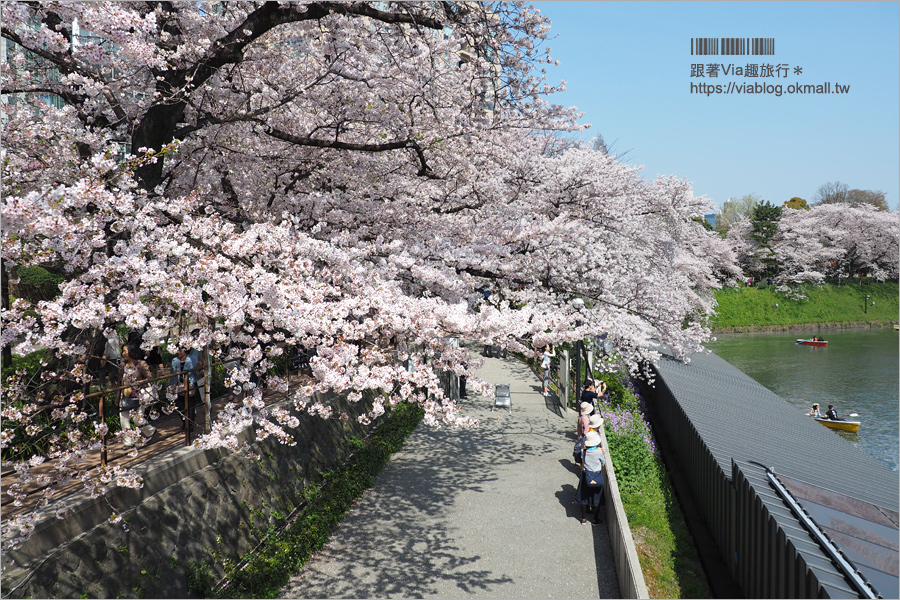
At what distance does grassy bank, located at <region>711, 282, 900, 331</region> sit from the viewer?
46344 mm

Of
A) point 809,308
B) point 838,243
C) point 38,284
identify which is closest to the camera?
point 38,284

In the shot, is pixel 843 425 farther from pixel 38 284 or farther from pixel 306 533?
pixel 38 284

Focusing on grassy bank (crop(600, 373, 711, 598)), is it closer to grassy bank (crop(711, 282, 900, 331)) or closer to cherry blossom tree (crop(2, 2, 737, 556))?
cherry blossom tree (crop(2, 2, 737, 556))

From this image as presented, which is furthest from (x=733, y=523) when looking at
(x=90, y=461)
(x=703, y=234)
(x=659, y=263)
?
(x=703, y=234)

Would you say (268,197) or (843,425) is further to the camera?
(843,425)

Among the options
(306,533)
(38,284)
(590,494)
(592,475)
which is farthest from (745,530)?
(38,284)

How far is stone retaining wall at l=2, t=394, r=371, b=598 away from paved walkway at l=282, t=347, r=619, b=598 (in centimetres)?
115

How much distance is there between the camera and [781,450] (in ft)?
34.2

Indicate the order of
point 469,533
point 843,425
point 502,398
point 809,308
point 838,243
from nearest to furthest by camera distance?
point 469,533, point 502,398, point 843,425, point 809,308, point 838,243

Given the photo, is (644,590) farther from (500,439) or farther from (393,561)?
(500,439)

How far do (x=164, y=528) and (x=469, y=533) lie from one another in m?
4.56

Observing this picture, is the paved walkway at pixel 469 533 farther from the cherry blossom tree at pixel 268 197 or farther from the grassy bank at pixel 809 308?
the grassy bank at pixel 809 308

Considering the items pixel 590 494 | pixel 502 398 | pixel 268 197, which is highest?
pixel 268 197

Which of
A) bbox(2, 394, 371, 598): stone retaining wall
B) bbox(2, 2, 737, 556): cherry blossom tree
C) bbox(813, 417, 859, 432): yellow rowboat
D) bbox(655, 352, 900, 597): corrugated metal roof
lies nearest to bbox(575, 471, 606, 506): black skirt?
bbox(655, 352, 900, 597): corrugated metal roof
